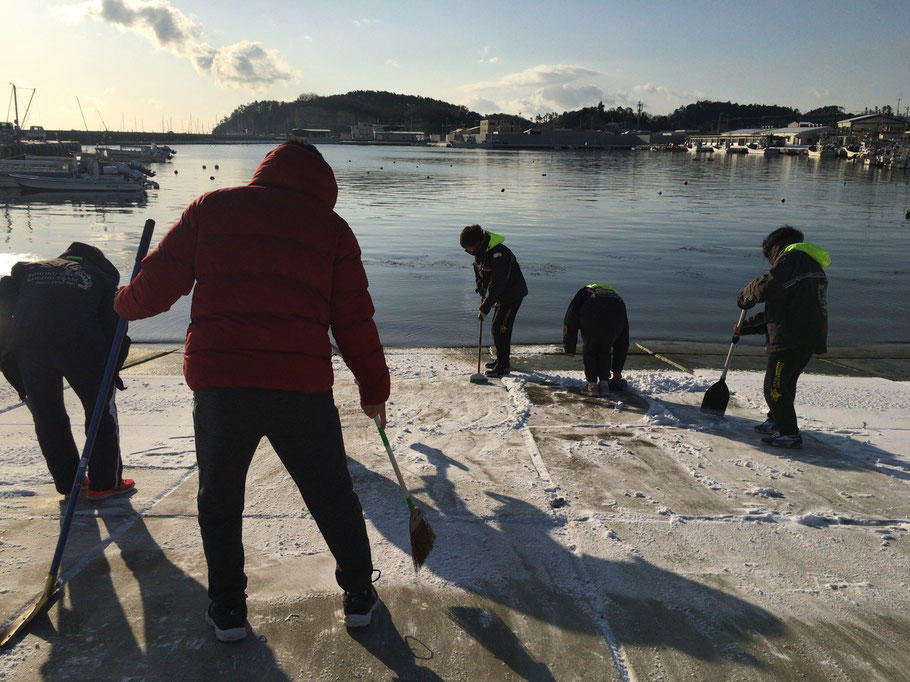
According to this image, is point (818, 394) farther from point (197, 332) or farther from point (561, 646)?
point (197, 332)

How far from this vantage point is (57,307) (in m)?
3.45

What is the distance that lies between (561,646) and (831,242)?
75.6ft

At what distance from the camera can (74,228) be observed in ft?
77.8

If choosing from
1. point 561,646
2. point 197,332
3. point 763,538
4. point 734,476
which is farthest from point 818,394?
point 197,332

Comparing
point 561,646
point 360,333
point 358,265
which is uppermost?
point 358,265

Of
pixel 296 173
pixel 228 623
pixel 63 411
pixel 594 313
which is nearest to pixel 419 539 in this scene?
pixel 228 623

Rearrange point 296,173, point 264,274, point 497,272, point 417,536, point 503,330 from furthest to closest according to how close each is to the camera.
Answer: point 503,330
point 497,272
point 417,536
point 296,173
point 264,274

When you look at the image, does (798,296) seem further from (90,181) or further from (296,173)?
(90,181)

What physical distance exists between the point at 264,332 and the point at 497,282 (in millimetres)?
4474

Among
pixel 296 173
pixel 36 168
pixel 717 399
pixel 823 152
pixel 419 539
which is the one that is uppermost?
pixel 823 152

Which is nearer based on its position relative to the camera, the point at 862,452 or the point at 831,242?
the point at 862,452

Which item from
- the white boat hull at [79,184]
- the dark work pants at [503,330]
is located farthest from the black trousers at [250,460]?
the white boat hull at [79,184]

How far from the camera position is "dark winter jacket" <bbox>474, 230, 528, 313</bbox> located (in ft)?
21.2

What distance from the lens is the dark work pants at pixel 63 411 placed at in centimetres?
347
